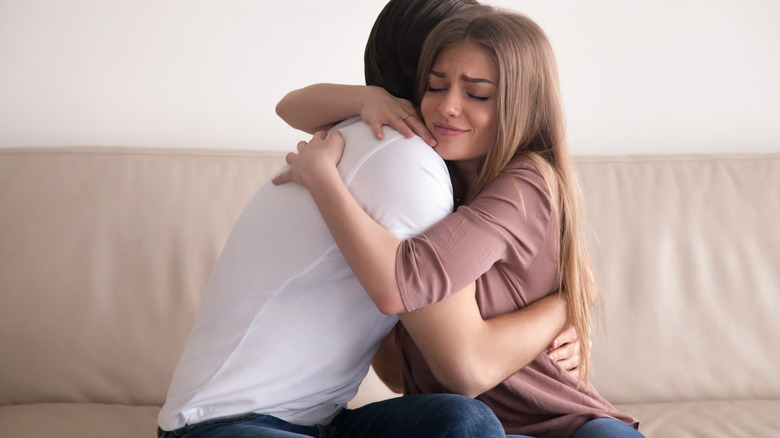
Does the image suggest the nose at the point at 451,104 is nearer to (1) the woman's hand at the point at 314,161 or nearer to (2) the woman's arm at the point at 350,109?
(2) the woman's arm at the point at 350,109

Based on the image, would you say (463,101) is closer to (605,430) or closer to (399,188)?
(399,188)

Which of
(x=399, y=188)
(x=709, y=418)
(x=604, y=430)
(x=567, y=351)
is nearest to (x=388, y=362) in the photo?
(x=567, y=351)

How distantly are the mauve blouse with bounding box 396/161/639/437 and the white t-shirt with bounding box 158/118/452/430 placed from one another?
48mm

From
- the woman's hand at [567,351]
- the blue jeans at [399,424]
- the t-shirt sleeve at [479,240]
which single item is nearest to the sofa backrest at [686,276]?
the woman's hand at [567,351]

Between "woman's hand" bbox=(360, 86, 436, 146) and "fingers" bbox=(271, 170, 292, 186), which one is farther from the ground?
"woman's hand" bbox=(360, 86, 436, 146)

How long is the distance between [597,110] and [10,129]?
5.55 ft

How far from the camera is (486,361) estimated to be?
1.04 metres

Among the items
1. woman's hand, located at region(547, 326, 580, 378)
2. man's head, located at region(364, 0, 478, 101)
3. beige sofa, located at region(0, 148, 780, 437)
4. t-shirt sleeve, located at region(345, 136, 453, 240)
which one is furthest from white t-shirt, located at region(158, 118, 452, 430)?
beige sofa, located at region(0, 148, 780, 437)

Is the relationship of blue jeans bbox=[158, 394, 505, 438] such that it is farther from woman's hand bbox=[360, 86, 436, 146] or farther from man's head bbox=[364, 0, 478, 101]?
man's head bbox=[364, 0, 478, 101]

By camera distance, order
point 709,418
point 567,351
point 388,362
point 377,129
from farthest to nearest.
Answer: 1. point 709,418
2. point 388,362
3. point 567,351
4. point 377,129

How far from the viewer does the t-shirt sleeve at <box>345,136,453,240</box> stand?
960mm

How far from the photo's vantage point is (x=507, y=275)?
1153mm

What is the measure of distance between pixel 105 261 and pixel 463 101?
1.04 meters

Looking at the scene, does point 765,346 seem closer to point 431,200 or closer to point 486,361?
point 486,361
